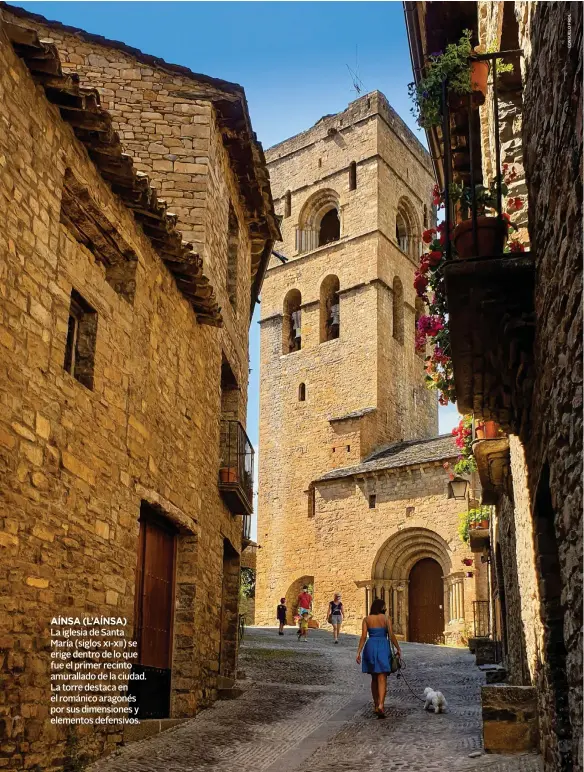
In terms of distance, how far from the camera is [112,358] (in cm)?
826

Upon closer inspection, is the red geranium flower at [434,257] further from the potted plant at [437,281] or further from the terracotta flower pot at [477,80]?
the terracotta flower pot at [477,80]

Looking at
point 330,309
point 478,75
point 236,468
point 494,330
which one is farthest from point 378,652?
point 330,309

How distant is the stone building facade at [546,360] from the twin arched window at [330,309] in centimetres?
2729

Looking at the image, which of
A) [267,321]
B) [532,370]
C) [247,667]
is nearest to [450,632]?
[247,667]

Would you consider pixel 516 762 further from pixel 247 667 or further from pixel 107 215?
pixel 247 667

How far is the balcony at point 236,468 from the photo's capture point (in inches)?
473

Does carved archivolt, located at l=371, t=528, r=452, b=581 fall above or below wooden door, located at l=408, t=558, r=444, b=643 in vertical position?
above

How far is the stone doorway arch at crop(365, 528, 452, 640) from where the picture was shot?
2798cm

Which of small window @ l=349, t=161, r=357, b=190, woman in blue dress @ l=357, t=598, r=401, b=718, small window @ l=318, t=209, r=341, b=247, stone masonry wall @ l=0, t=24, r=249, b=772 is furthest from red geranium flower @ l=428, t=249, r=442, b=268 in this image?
small window @ l=318, t=209, r=341, b=247

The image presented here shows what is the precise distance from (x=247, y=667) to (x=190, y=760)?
25.8 ft

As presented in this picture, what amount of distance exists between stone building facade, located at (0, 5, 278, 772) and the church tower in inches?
753

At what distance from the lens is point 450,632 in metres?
25.7

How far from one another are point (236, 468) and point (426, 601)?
18.1 metres

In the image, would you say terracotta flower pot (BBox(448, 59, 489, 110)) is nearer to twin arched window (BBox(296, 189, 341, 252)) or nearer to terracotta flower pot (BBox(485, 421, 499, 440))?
terracotta flower pot (BBox(485, 421, 499, 440))
